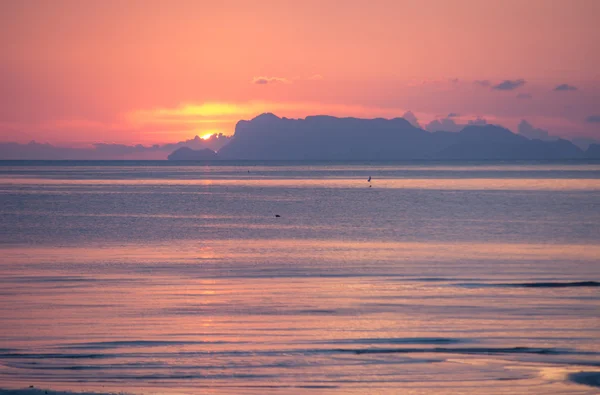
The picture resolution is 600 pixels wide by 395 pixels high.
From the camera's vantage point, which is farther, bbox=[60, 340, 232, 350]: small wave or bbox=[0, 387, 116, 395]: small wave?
bbox=[60, 340, 232, 350]: small wave

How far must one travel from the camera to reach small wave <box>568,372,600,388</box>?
14195 millimetres

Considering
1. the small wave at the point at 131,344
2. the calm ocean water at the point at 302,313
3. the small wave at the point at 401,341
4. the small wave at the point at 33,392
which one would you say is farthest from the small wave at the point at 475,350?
the small wave at the point at 33,392

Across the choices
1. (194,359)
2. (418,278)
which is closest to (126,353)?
(194,359)

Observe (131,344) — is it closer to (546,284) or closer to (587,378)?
(587,378)

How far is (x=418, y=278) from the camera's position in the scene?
27938 millimetres

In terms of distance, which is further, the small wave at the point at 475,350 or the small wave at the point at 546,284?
the small wave at the point at 546,284

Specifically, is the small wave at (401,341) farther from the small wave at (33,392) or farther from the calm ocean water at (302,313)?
the small wave at (33,392)

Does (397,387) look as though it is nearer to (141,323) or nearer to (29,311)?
(141,323)

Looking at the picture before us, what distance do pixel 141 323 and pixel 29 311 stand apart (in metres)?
3.49

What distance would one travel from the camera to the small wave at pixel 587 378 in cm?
1420

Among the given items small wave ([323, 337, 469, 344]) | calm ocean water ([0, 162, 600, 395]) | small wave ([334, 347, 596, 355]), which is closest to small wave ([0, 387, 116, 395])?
calm ocean water ([0, 162, 600, 395])

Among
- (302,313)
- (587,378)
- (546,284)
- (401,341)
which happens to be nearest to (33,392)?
(401,341)

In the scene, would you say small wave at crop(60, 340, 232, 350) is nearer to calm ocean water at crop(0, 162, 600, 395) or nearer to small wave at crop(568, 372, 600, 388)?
calm ocean water at crop(0, 162, 600, 395)

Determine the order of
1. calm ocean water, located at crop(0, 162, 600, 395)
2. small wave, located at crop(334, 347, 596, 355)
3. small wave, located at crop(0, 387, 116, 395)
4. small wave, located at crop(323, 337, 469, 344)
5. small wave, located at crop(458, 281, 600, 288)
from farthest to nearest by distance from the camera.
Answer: small wave, located at crop(458, 281, 600, 288)
small wave, located at crop(323, 337, 469, 344)
small wave, located at crop(334, 347, 596, 355)
calm ocean water, located at crop(0, 162, 600, 395)
small wave, located at crop(0, 387, 116, 395)
